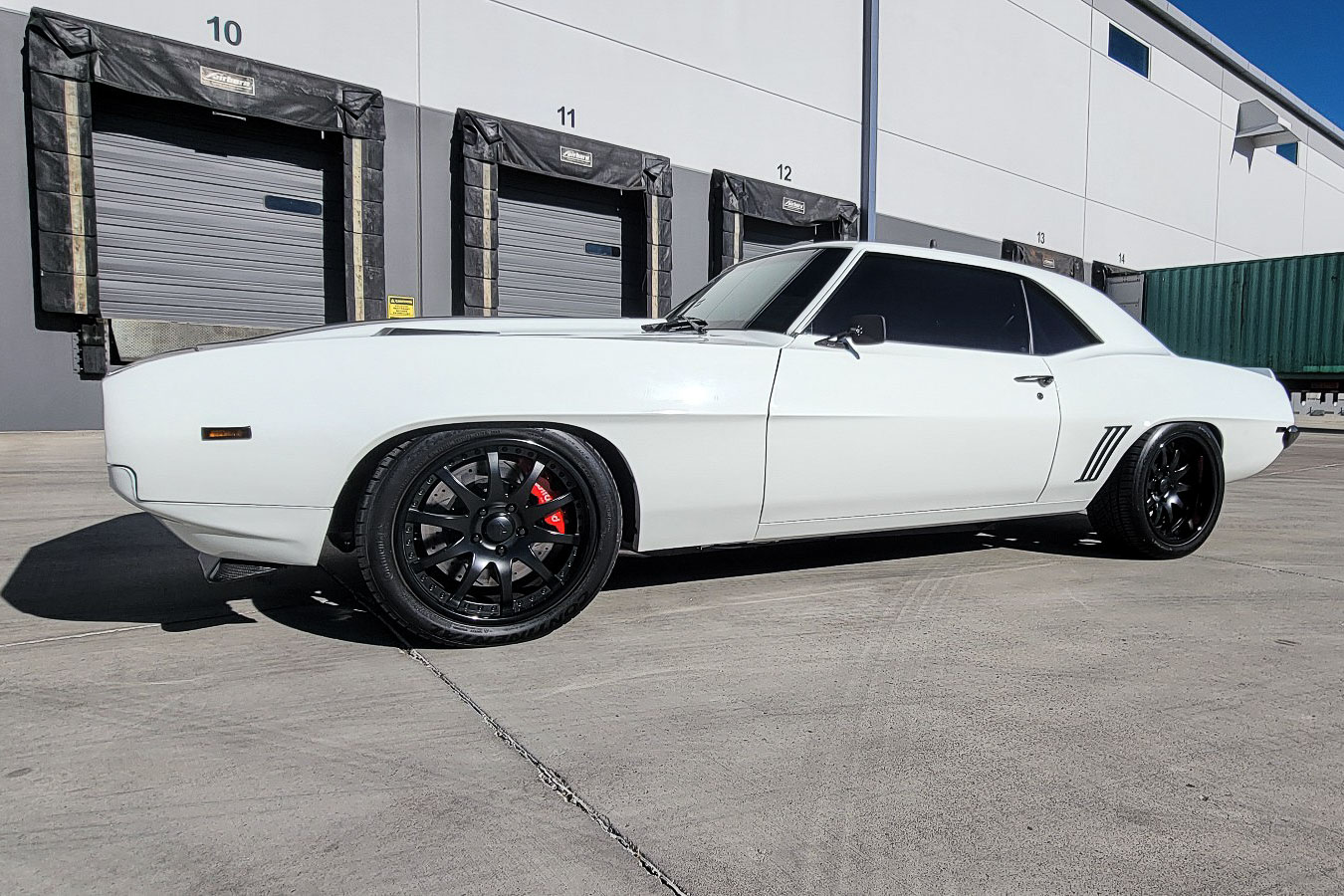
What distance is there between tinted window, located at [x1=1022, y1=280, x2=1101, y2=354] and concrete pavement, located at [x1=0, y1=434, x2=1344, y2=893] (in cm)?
106

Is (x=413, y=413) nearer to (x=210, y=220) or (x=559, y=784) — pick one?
(x=559, y=784)

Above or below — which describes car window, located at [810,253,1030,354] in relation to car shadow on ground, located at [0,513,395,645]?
above

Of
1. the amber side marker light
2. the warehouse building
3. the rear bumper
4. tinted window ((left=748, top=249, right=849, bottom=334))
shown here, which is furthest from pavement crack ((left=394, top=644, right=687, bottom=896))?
the warehouse building

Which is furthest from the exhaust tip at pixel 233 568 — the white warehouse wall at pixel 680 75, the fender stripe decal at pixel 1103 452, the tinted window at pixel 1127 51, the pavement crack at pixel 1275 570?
the tinted window at pixel 1127 51

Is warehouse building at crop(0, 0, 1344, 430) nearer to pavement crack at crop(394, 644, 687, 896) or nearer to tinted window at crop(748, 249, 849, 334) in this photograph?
tinted window at crop(748, 249, 849, 334)

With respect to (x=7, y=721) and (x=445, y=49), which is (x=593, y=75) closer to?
(x=445, y=49)

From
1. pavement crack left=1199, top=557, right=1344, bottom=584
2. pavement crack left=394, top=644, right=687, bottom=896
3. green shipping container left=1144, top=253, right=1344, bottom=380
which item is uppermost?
green shipping container left=1144, top=253, right=1344, bottom=380

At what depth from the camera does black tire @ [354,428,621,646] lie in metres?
2.27

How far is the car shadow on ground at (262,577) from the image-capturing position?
2.71 m

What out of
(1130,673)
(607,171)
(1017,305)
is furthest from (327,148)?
(1130,673)

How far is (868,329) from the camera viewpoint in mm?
2893

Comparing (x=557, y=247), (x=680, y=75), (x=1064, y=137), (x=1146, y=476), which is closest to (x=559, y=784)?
(x=1146, y=476)

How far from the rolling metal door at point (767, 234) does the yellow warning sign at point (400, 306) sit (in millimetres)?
5604

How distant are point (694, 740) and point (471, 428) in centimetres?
109
